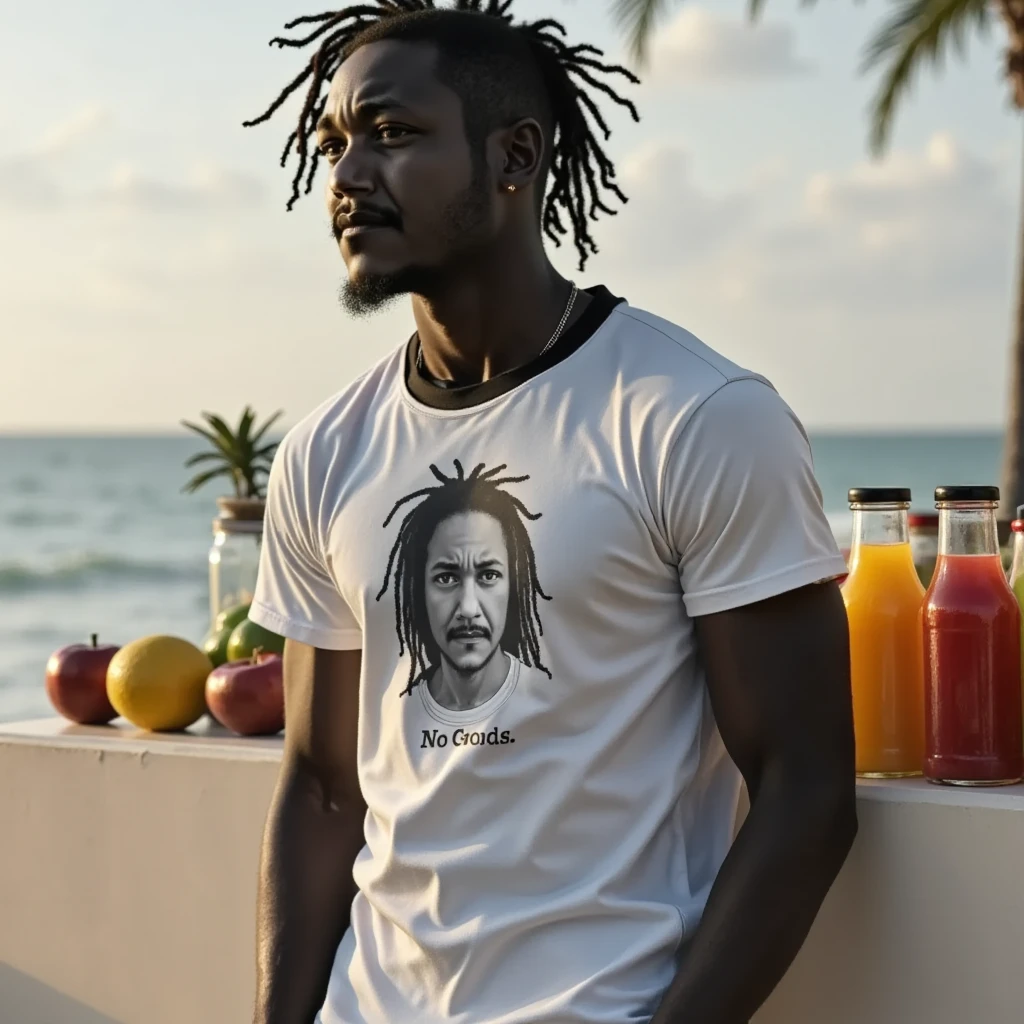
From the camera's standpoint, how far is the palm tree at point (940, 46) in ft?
42.5

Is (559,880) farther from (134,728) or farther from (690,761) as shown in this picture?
(134,728)

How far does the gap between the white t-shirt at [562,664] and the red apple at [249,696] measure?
0.61 m

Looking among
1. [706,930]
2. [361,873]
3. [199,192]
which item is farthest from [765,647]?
[199,192]

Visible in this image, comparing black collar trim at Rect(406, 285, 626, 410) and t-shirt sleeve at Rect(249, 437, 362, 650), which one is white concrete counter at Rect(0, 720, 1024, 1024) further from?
black collar trim at Rect(406, 285, 626, 410)

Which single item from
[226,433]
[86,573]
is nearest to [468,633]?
[226,433]

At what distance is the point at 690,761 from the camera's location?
225 cm

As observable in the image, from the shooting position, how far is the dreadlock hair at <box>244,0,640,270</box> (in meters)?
2.43

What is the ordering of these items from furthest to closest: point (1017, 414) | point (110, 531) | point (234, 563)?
point (110, 531), point (1017, 414), point (234, 563)

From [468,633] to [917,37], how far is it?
12245 mm

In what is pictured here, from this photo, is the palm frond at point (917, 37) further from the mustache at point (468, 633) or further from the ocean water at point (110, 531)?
the mustache at point (468, 633)

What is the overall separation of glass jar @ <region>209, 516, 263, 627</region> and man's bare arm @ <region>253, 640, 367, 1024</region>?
3.77 ft

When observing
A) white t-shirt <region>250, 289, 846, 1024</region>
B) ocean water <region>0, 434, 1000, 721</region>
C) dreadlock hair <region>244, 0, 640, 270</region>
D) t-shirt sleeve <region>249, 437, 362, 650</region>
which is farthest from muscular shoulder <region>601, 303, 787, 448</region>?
ocean water <region>0, 434, 1000, 721</region>

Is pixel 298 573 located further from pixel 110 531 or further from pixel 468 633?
pixel 110 531

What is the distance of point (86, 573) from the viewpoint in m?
31.7
